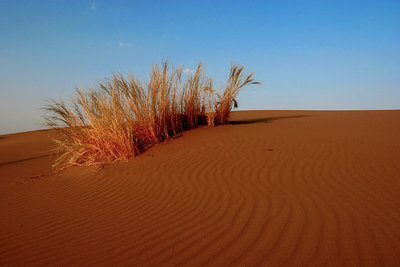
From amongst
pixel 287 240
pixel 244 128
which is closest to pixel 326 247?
pixel 287 240

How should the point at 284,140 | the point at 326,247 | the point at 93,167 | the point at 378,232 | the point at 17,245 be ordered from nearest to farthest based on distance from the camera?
the point at 326,247 → the point at 378,232 → the point at 17,245 → the point at 93,167 → the point at 284,140

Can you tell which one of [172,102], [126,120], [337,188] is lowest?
→ [337,188]

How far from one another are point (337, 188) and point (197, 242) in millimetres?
2101

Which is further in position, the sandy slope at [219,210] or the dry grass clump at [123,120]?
the dry grass clump at [123,120]

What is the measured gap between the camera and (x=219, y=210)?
3.01 meters

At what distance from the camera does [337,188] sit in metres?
3.33

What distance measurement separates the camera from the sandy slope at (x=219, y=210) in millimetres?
2217

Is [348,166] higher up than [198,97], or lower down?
lower down

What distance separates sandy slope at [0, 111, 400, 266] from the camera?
2.22 metres

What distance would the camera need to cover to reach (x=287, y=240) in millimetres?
2299

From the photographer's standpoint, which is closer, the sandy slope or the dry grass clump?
the sandy slope

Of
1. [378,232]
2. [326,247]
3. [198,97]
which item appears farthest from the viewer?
[198,97]

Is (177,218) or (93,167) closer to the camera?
(177,218)

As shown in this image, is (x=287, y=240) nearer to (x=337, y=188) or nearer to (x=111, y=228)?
(x=337, y=188)
